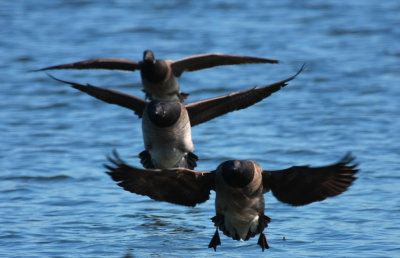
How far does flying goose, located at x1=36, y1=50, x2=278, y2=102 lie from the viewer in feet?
36.0

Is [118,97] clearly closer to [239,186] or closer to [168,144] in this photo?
[168,144]

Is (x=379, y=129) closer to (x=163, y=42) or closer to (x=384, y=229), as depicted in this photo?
(x=384, y=229)

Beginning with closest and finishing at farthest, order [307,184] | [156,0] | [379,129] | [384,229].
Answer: [307,184], [384,229], [379,129], [156,0]

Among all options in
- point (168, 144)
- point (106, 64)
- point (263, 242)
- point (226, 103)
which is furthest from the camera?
point (106, 64)

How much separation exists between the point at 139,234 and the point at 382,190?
3212 millimetres

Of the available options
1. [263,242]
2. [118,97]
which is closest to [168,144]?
[118,97]

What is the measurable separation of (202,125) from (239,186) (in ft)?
22.0

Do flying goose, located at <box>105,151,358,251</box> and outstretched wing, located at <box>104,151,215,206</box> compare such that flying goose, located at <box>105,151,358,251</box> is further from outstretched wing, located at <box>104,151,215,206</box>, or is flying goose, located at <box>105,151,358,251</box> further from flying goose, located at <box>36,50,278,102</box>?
flying goose, located at <box>36,50,278,102</box>

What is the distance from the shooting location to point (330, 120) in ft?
46.3

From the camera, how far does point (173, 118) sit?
959cm

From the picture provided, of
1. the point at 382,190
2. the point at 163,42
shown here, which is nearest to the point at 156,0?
the point at 163,42

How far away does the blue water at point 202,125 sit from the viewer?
29.6ft

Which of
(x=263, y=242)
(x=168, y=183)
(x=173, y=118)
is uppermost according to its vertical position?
(x=173, y=118)

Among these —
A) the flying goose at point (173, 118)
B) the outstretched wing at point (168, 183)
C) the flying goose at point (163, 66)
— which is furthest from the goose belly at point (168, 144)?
the outstretched wing at point (168, 183)
